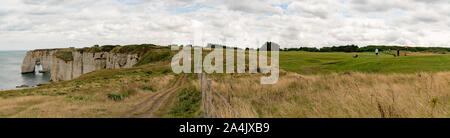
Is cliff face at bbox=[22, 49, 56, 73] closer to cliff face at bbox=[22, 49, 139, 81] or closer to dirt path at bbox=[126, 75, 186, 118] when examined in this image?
Result: cliff face at bbox=[22, 49, 139, 81]

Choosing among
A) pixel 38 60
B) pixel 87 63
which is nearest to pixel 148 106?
pixel 87 63

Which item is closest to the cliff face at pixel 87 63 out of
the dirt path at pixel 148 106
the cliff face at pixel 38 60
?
the cliff face at pixel 38 60

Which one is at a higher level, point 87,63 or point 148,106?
point 148,106

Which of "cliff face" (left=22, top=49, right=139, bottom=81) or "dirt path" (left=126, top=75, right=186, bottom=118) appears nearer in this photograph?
"dirt path" (left=126, top=75, right=186, bottom=118)

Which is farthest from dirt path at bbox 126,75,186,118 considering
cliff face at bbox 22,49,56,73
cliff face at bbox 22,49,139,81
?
cliff face at bbox 22,49,56,73

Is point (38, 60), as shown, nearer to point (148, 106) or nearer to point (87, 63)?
point (87, 63)

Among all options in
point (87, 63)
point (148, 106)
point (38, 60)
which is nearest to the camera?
point (148, 106)

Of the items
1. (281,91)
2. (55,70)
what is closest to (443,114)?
(281,91)

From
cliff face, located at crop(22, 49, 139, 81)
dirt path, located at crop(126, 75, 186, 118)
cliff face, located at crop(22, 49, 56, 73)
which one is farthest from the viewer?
cliff face, located at crop(22, 49, 56, 73)

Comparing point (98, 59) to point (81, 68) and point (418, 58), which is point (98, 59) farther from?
point (418, 58)

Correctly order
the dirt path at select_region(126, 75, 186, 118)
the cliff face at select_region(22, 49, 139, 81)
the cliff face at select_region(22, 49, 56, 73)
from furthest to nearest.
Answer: the cliff face at select_region(22, 49, 56, 73) < the cliff face at select_region(22, 49, 139, 81) < the dirt path at select_region(126, 75, 186, 118)

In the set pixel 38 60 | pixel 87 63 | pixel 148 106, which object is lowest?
pixel 38 60
